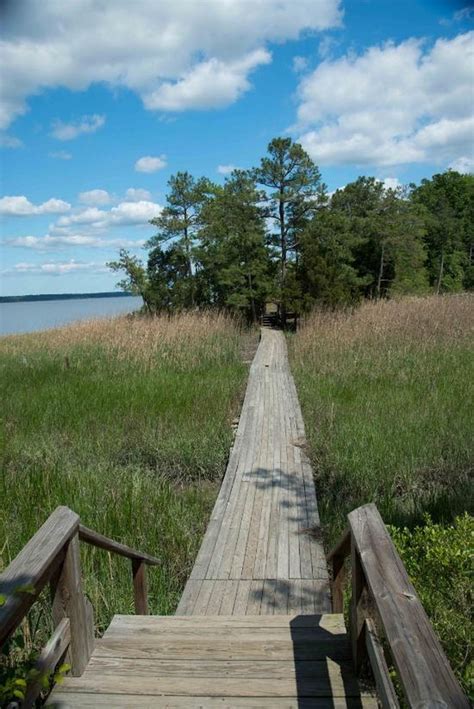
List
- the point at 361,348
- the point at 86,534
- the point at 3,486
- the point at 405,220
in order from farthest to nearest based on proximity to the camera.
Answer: the point at 405,220 < the point at 361,348 < the point at 3,486 < the point at 86,534

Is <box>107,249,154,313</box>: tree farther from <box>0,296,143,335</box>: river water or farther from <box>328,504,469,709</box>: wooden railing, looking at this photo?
<box>328,504,469,709</box>: wooden railing

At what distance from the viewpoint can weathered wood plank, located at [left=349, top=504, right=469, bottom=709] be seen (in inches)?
43.6

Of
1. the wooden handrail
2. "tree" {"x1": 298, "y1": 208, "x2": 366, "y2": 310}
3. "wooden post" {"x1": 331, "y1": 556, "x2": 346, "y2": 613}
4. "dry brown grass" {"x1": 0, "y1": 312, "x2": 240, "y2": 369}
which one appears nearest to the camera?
the wooden handrail

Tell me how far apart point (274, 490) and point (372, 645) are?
346 centimetres

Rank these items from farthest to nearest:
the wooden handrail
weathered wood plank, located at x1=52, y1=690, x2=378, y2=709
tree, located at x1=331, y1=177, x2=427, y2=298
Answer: tree, located at x1=331, y1=177, x2=427, y2=298
the wooden handrail
weathered wood plank, located at x1=52, y1=690, x2=378, y2=709

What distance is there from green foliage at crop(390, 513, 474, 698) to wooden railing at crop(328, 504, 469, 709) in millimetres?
349

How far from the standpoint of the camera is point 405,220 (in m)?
32.4

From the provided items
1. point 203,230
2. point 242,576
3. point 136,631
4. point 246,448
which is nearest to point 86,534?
point 136,631

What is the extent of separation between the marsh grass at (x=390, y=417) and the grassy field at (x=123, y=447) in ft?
4.35

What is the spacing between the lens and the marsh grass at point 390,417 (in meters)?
5.16

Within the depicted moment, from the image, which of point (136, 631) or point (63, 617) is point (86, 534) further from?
point (136, 631)

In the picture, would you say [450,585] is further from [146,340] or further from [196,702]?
[146,340]

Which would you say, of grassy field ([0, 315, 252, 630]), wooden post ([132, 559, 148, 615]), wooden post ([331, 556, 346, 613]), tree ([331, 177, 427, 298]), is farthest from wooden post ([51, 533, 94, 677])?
tree ([331, 177, 427, 298])

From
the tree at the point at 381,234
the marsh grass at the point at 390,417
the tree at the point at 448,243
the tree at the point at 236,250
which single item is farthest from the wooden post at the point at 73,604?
the tree at the point at 448,243
